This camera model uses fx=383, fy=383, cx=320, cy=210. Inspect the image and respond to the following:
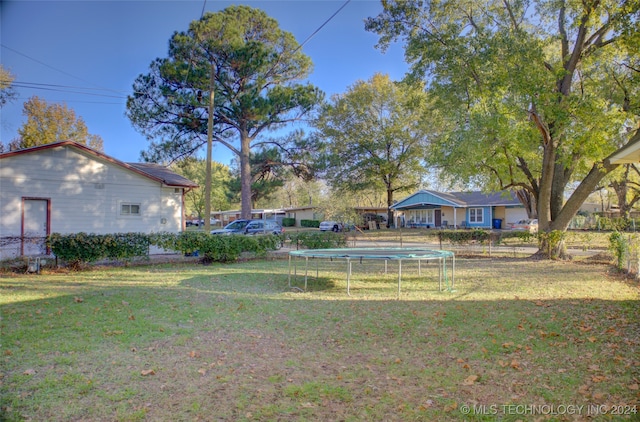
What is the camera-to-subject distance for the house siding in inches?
512

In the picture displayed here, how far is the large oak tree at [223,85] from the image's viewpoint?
22.4 m

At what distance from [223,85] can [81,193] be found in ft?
40.7

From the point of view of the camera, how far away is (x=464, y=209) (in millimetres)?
41719

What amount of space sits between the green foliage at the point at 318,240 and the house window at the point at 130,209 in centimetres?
684

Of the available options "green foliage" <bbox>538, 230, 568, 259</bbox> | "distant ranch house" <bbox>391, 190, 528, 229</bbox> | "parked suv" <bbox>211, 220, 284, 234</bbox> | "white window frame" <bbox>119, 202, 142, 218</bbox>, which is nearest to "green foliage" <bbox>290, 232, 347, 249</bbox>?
"parked suv" <bbox>211, 220, 284, 234</bbox>

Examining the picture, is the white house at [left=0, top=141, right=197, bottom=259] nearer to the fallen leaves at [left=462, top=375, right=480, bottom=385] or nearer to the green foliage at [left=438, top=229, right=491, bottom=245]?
the green foliage at [left=438, top=229, right=491, bottom=245]

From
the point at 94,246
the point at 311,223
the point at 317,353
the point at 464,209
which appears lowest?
the point at 317,353

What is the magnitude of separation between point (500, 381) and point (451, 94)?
14.9 meters

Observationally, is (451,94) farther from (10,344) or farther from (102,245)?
(10,344)

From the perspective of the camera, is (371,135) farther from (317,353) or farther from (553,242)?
(317,353)

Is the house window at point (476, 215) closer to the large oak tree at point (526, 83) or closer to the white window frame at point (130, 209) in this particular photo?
the large oak tree at point (526, 83)

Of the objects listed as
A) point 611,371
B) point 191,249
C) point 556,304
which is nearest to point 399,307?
point 556,304

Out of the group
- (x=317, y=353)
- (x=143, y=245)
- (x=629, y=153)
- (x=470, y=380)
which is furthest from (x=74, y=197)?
(x=629, y=153)

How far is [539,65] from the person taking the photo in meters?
14.1
